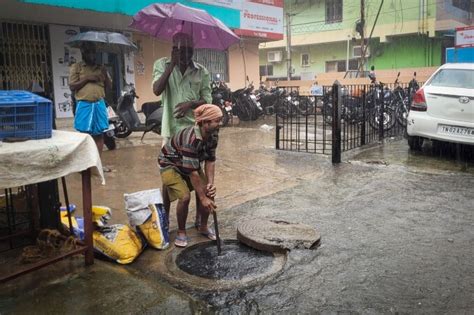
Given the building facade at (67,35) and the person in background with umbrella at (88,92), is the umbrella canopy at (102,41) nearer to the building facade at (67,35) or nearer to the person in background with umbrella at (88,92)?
the person in background with umbrella at (88,92)

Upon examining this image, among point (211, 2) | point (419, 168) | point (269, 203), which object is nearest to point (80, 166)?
point (269, 203)

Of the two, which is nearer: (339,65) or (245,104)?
(245,104)

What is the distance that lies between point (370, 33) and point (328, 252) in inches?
916

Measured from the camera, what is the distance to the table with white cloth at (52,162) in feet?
8.59

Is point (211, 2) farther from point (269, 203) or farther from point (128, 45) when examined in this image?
point (269, 203)

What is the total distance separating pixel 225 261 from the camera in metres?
3.44

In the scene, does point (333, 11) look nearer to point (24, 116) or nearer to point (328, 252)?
point (328, 252)

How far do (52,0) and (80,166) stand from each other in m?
6.74

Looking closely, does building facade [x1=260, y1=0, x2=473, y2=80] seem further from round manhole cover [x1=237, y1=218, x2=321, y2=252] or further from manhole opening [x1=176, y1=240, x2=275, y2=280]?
manhole opening [x1=176, y1=240, x2=275, y2=280]

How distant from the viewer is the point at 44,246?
11.0 feet

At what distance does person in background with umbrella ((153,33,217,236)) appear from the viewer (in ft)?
13.2

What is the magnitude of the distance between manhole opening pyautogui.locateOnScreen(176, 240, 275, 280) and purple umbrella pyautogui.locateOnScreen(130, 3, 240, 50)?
1978 mm

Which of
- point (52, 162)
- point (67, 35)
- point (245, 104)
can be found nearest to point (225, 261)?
point (52, 162)

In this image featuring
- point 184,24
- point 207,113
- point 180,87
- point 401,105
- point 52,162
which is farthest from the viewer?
point 401,105
